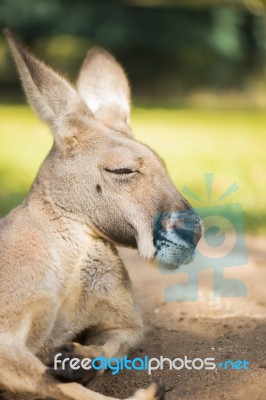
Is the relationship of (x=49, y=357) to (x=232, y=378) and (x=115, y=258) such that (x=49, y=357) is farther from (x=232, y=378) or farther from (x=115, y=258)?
(x=232, y=378)

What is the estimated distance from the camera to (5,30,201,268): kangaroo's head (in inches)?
131

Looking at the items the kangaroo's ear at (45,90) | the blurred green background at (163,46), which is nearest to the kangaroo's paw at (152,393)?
the kangaroo's ear at (45,90)

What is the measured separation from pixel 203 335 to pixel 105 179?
1164mm

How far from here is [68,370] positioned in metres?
3.03

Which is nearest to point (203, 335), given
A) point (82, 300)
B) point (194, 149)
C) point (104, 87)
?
point (82, 300)

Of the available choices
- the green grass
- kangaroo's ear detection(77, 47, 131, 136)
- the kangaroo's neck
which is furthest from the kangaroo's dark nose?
kangaroo's ear detection(77, 47, 131, 136)

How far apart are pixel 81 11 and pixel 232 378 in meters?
16.3

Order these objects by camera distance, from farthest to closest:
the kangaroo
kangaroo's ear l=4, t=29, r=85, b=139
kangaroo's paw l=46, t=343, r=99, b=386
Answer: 1. kangaroo's ear l=4, t=29, r=85, b=139
2. the kangaroo
3. kangaroo's paw l=46, t=343, r=99, b=386

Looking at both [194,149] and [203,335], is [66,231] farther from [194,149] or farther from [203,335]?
[194,149]

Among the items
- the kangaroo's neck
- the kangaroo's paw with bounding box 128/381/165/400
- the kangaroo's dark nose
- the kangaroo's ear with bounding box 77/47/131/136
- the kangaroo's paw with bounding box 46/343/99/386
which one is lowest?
the kangaroo's paw with bounding box 128/381/165/400

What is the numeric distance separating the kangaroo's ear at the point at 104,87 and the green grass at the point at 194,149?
465 millimetres

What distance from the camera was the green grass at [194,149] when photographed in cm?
738

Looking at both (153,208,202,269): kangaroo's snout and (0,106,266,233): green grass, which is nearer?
(153,208,202,269): kangaroo's snout

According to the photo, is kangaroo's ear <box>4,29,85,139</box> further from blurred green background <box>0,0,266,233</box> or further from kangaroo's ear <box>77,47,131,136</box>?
blurred green background <box>0,0,266,233</box>
